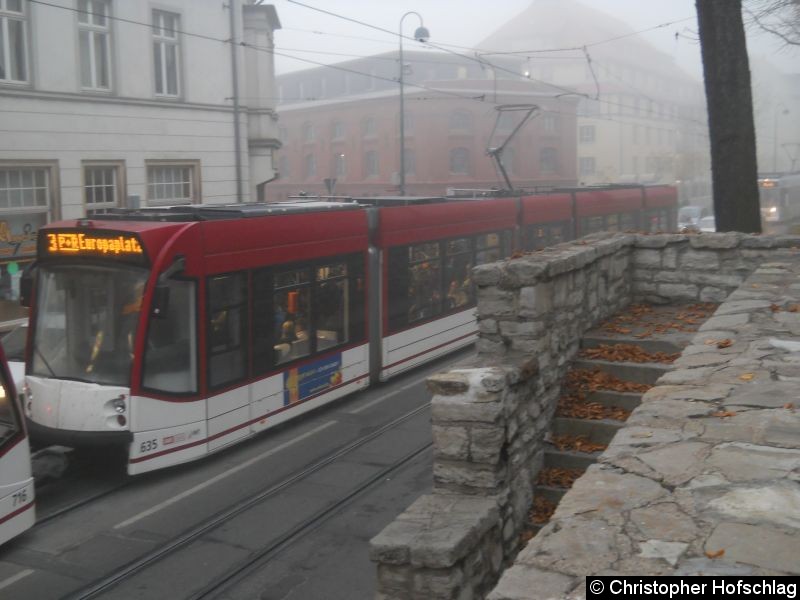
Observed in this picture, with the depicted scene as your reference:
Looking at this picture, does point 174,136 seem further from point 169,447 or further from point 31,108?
point 169,447

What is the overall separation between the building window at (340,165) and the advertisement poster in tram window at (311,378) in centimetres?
4656

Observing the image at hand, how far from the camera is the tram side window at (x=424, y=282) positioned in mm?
13398

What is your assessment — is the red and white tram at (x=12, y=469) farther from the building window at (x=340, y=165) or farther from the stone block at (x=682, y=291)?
the building window at (x=340, y=165)

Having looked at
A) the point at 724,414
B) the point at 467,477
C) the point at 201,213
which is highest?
the point at 201,213

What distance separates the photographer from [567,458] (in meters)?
6.42

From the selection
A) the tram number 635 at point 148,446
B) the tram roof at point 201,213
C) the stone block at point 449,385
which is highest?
the tram roof at point 201,213

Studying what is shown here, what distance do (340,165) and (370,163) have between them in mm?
2820

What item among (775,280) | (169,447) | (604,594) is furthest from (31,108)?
(604,594)

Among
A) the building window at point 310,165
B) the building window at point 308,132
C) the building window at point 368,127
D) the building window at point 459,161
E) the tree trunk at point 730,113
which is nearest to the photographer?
the tree trunk at point 730,113

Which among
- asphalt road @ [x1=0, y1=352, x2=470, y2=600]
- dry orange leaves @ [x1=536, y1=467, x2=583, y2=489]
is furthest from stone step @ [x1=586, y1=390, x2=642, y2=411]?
asphalt road @ [x1=0, y1=352, x2=470, y2=600]

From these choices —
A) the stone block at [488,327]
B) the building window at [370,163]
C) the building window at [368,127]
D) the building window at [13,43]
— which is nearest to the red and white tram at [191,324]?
the stone block at [488,327]

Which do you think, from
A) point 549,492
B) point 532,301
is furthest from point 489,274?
point 549,492

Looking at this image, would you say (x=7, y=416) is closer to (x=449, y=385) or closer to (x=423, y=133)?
(x=449, y=385)

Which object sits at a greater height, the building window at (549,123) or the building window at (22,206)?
the building window at (549,123)
